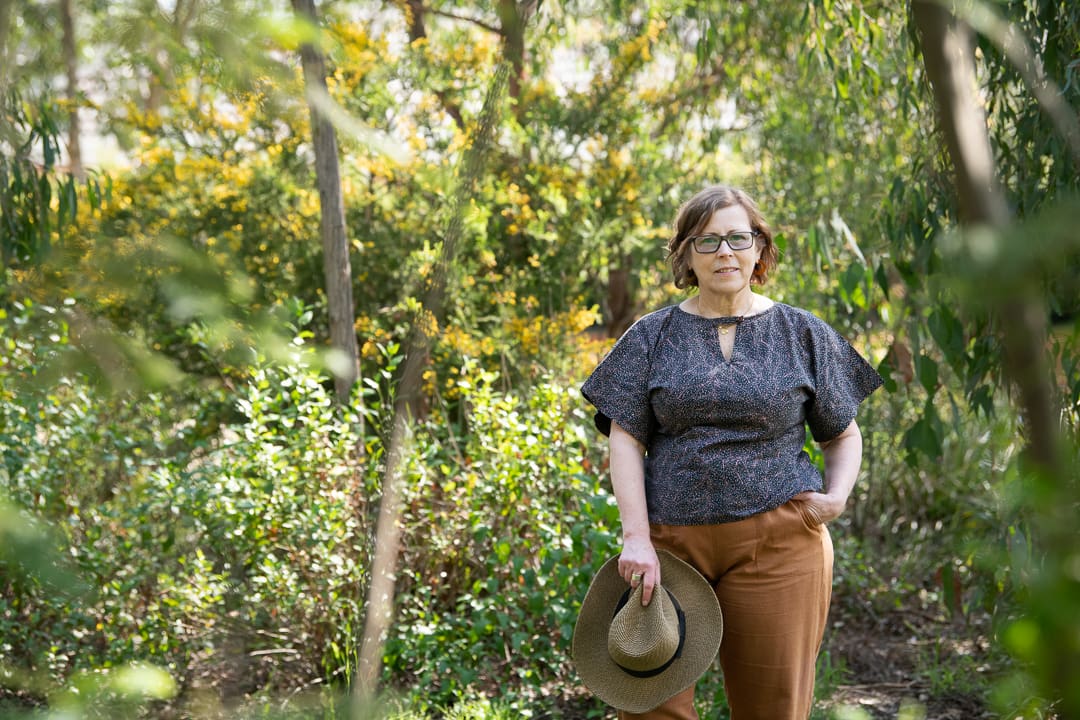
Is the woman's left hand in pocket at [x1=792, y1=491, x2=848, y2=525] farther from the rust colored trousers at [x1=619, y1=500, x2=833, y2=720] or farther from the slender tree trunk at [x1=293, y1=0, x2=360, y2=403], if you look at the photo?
the slender tree trunk at [x1=293, y1=0, x2=360, y2=403]

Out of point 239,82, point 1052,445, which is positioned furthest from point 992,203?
point 239,82

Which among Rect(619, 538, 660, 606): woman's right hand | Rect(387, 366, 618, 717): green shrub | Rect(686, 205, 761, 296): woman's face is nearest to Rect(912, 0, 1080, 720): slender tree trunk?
Rect(619, 538, 660, 606): woman's right hand

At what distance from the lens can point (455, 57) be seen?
5473 millimetres

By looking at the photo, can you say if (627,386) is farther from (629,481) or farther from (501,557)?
(501,557)

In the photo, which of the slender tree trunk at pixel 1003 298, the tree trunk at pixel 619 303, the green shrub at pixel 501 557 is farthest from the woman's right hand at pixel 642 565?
the tree trunk at pixel 619 303

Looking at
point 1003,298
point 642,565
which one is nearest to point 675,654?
point 642,565

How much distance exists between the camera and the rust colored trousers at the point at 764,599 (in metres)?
2.10

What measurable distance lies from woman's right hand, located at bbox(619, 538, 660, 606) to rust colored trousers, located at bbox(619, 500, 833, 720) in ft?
0.20

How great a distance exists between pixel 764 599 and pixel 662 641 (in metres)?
0.22

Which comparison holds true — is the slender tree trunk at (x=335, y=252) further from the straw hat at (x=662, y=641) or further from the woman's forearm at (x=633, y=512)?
the straw hat at (x=662, y=641)

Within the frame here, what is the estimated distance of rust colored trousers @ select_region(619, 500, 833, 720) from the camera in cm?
210

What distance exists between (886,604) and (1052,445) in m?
4.23

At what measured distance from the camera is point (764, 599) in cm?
210

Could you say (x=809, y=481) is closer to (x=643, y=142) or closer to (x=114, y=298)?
(x=114, y=298)
